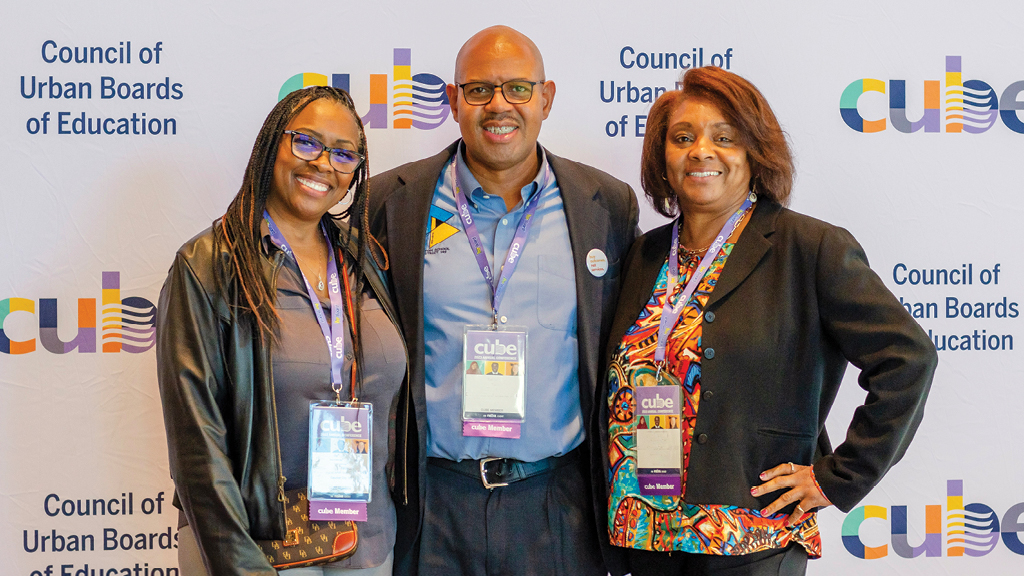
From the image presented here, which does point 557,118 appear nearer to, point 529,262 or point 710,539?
point 529,262

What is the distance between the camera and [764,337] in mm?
1997

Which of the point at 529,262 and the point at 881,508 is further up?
the point at 529,262

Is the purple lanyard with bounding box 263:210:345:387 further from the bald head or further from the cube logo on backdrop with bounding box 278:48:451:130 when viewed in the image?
the cube logo on backdrop with bounding box 278:48:451:130

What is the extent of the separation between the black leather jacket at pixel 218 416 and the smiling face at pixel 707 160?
3.95 ft

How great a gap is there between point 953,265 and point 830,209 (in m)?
0.51

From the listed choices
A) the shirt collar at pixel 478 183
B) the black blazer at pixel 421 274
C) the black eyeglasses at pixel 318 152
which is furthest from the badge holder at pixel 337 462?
the shirt collar at pixel 478 183

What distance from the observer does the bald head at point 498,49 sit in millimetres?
2297

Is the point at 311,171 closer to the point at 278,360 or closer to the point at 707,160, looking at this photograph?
the point at 278,360

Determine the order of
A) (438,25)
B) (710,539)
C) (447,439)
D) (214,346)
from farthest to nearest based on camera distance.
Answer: (438,25) < (447,439) < (710,539) < (214,346)

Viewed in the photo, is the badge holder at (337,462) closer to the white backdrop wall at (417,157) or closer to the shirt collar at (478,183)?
the shirt collar at (478,183)

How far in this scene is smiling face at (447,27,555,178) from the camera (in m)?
2.28

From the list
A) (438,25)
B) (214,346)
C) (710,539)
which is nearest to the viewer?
(214,346)

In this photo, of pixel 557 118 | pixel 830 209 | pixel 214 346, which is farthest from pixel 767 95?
pixel 214 346

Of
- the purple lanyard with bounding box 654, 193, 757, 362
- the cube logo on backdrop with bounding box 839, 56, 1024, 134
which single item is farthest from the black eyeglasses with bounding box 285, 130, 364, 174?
the cube logo on backdrop with bounding box 839, 56, 1024, 134
